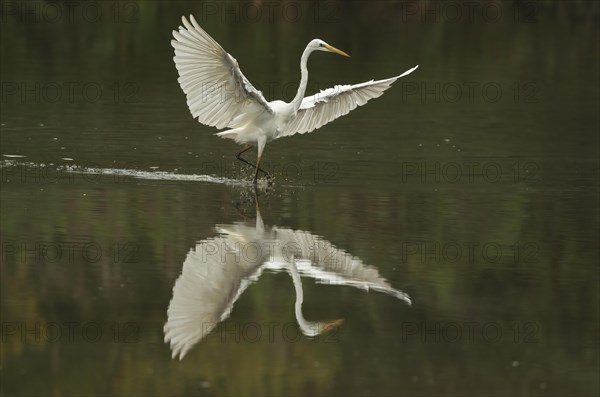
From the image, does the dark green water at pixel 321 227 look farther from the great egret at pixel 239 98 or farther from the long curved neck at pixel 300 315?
the great egret at pixel 239 98

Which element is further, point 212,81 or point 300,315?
point 212,81

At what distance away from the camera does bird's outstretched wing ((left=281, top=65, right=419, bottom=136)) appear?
13.5 metres

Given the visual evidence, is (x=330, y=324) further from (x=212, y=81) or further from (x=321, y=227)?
(x=212, y=81)

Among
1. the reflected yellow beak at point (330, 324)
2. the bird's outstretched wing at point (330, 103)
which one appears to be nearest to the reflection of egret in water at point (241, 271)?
the reflected yellow beak at point (330, 324)

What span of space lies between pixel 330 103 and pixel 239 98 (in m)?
1.57

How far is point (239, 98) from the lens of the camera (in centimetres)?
1245

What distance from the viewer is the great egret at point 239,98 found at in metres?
11.8

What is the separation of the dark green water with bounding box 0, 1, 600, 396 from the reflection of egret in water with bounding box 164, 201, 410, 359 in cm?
9

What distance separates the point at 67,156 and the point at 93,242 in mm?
4183

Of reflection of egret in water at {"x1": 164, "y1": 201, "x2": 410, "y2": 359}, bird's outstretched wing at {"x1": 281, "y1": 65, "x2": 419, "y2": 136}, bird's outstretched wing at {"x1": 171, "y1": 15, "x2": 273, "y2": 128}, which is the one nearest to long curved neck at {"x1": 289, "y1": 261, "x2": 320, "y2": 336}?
reflection of egret in water at {"x1": 164, "y1": 201, "x2": 410, "y2": 359}

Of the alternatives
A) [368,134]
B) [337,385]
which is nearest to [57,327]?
[337,385]

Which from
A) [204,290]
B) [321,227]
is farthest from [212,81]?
[204,290]

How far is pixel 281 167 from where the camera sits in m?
14.0

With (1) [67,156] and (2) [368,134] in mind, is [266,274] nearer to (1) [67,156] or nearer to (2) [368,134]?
(1) [67,156]
